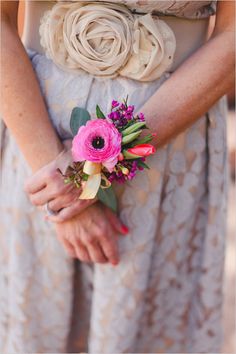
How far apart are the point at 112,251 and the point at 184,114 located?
384 millimetres

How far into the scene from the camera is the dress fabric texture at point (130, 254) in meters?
1.20

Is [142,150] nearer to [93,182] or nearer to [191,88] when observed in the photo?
[93,182]

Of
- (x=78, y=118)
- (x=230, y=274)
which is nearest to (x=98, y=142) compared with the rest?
(x=78, y=118)

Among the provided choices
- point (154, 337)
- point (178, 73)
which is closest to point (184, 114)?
point (178, 73)

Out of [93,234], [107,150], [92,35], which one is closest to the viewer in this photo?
[107,150]

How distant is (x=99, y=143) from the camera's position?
1012 millimetres

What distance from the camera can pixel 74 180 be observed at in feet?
3.43

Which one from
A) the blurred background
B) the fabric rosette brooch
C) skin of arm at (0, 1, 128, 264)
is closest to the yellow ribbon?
the fabric rosette brooch

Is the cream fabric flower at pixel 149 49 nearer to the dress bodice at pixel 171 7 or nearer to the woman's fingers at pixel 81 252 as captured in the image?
the dress bodice at pixel 171 7

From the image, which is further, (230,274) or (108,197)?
(230,274)

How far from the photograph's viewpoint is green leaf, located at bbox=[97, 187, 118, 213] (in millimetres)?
1127

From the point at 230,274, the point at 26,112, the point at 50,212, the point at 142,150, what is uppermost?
the point at 26,112

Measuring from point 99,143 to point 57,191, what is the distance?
0.18 m

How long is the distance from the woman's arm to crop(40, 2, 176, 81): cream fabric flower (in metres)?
0.06
